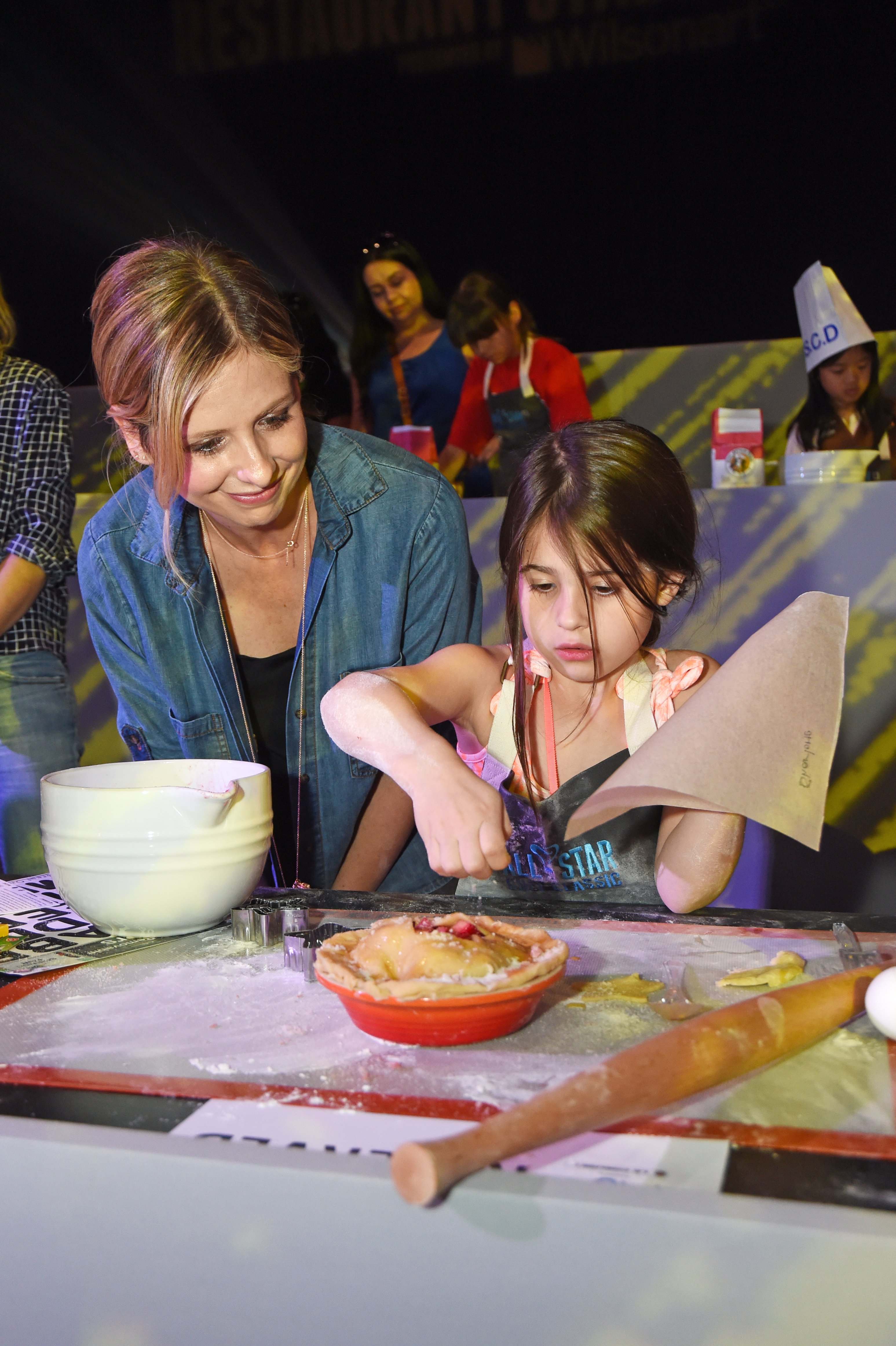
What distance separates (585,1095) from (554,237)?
4.55 meters

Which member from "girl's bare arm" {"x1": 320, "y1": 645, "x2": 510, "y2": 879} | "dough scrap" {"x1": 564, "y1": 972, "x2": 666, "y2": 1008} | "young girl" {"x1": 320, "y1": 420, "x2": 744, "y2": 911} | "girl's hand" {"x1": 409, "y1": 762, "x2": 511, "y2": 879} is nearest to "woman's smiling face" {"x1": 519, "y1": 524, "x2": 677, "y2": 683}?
"young girl" {"x1": 320, "y1": 420, "x2": 744, "y2": 911}

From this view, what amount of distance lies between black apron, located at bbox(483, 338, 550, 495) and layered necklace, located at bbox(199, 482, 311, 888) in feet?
4.66

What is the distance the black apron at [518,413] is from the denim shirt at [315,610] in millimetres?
1408

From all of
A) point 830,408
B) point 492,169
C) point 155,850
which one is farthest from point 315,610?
point 492,169

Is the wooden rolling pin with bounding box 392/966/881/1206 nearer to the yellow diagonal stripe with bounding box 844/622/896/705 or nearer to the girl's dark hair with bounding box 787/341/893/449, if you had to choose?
the yellow diagonal stripe with bounding box 844/622/896/705

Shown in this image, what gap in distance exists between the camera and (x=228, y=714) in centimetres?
148

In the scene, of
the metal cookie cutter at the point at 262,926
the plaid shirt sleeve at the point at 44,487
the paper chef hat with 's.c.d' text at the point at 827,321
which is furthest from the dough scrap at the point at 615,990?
the paper chef hat with 's.c.d' text at the point at 827,321

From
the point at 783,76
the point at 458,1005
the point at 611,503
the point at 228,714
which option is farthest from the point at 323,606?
the point at 783,76

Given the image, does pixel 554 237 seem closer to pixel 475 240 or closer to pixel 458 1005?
pixel 475 240

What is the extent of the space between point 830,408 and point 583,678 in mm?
1614

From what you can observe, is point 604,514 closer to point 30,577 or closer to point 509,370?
point 30,577

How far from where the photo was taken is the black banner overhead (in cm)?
443

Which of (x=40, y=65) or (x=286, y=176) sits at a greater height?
(x=40, y=65)

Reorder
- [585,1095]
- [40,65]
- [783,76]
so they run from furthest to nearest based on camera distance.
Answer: [40,65]
[783,76]
[585,1095]
